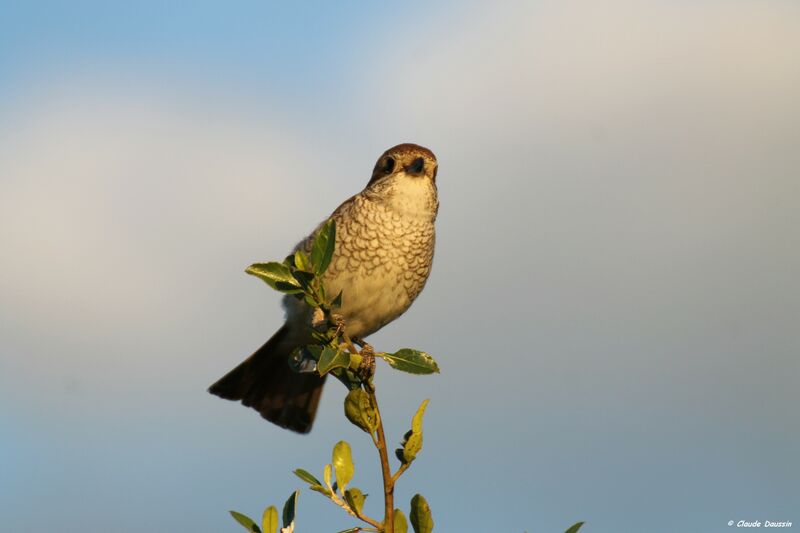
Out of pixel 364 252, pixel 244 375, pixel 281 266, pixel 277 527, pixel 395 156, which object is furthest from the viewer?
pixel 244 375

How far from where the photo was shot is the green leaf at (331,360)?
3.03 m

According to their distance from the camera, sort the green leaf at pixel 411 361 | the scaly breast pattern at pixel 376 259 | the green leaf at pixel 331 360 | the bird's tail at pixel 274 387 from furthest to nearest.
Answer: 1. the bird's tail at pixel 274 387
2. the scaly breast pattern at pixel 376 259
3. the green leaf at pixel 411 361
4. the green leaf at pixel 331 360

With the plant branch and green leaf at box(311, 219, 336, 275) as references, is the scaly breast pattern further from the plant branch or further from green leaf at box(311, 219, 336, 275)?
the plant branch

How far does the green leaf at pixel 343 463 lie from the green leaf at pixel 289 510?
0.16 m

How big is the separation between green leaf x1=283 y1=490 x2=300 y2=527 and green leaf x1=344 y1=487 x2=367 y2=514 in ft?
0.44

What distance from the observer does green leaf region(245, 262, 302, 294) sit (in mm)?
3033

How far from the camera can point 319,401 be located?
22.4ft

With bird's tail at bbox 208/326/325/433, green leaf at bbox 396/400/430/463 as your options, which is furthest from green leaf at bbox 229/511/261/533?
bird's tail at bbox 208/326/325/433

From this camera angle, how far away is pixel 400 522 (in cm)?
269

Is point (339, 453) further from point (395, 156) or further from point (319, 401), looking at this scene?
point (319, 401)

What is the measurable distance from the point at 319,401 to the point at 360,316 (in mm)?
1081

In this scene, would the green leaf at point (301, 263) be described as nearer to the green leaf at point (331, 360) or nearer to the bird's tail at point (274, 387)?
the green leaf at point (331, 360)

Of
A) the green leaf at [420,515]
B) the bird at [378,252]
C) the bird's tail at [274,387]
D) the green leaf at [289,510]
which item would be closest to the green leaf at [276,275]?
the green leaf at [289,510]

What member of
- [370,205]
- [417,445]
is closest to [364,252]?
[370,205]
